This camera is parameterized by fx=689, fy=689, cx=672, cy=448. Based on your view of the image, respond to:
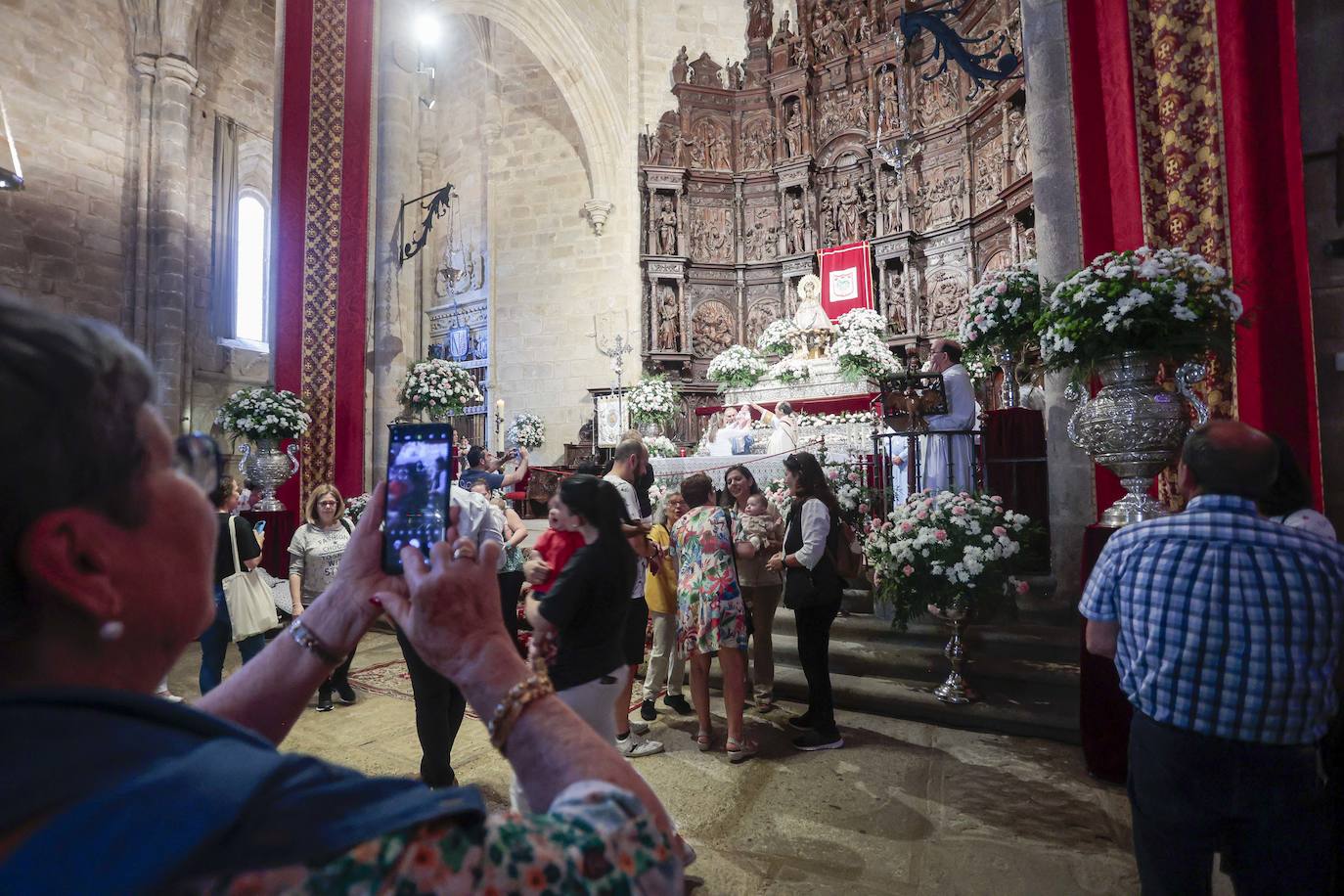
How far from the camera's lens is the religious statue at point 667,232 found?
1494 cm

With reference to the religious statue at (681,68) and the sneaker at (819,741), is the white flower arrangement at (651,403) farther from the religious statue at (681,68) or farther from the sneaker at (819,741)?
the sneaker at (819,741)

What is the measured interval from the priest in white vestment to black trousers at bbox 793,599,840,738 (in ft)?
7.64

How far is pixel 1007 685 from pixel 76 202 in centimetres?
1447

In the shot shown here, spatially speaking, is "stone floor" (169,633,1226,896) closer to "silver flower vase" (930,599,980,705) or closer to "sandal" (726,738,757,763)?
"sandal" (726,738,757,763)

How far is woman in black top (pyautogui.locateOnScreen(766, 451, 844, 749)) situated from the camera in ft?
14.1

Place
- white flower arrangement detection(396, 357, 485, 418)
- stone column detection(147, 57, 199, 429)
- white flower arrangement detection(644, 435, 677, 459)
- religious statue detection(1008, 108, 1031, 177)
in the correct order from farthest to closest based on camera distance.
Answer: stone column detection(147, 57, 199, 429)
religious statue detection(1008, 108, 1031, 177)
white flower arrangement detection(644, 435, 677, 459)
white flower arrangement detection(396, 357, 485, 418)

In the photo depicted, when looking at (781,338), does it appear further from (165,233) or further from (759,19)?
(165,233)

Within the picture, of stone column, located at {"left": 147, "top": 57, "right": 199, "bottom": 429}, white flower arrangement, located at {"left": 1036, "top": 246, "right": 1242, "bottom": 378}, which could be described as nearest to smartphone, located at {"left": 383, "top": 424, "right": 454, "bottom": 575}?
white flower arrangement, located at {"left": 1036, "top": 246, "right": 1242, "bottom": 378}

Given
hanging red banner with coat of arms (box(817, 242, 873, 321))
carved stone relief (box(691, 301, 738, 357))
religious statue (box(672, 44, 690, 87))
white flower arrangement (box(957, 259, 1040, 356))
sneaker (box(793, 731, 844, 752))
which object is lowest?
sneaker (box(793, 731, 844, 752))

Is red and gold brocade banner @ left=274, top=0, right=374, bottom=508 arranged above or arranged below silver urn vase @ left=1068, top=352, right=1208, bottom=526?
above

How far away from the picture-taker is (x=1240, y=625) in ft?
5.98

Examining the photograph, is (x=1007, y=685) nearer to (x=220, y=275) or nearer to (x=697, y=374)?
(x=697, y=374)

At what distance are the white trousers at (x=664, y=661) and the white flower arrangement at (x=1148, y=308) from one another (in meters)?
3.10

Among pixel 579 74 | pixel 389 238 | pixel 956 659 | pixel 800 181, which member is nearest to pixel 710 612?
pixel 956 659
